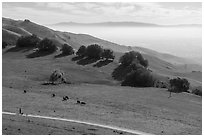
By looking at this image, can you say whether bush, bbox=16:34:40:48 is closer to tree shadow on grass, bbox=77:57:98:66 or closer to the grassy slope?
tree shadow on grass, bbox=77:57:98:66

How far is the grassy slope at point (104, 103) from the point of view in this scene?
141 feet

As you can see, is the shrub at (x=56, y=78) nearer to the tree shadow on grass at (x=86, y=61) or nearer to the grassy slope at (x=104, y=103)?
the grassy slope at (x=104, y=103)

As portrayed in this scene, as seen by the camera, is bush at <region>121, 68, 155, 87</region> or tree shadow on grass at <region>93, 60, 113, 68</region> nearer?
bush at <region>121, 68, 155, 87</region>

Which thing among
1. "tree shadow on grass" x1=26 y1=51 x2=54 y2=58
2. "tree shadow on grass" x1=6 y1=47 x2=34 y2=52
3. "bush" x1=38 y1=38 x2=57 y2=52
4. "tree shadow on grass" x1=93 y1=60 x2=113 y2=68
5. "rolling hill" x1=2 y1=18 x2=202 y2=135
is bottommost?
"rolling hill" x1=2 y1=18 x2=202 y2=135

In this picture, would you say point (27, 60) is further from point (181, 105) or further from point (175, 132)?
point (175, 132)

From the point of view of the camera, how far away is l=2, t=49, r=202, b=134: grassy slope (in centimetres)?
4303

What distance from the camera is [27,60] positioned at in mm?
111375

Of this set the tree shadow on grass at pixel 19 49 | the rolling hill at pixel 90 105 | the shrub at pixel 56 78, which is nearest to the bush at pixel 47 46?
the tree shadow on grass at pixel 19 49

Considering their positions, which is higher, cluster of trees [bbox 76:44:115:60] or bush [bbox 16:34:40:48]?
bush [bbox 16:34:40:48]

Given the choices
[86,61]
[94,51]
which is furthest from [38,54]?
[94,51]

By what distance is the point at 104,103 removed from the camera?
2200 inches

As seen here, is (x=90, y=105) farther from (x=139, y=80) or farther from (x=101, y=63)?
(x=101, y=63)

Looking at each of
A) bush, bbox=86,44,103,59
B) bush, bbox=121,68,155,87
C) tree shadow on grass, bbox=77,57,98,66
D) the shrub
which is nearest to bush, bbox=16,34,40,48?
bush, bbox=86,44,103,59

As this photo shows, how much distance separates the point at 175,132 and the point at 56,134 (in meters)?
16.0
